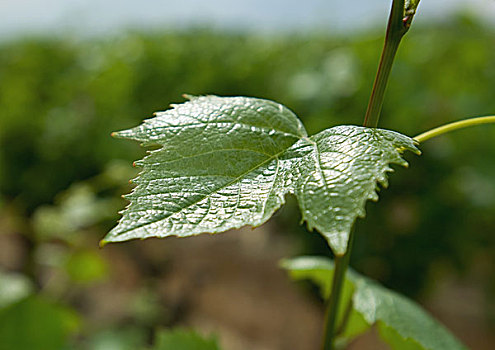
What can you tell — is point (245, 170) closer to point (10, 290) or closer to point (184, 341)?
point (184, 341)

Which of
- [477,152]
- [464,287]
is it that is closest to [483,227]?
[477,152]

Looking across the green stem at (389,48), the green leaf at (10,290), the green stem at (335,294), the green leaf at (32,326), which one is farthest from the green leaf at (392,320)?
the green leaf at (10,290)

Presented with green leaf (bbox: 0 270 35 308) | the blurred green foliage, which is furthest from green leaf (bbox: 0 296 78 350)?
the blurred green foliage

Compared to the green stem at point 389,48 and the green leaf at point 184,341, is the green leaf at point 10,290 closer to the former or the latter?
the green leaf at point 184,341

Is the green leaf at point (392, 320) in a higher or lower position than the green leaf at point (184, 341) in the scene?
higher

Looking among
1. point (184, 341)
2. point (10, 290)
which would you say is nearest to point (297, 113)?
point (10, 290)

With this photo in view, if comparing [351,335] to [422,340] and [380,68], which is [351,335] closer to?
[422,340]

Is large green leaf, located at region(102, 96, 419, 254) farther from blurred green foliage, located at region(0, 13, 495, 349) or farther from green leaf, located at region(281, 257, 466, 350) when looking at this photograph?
blurred green foliage, located at region(0, 13, 495, 349)
